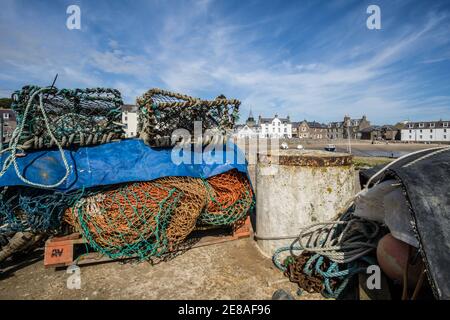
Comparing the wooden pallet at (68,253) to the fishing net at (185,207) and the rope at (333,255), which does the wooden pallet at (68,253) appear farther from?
the rope at (333,255)

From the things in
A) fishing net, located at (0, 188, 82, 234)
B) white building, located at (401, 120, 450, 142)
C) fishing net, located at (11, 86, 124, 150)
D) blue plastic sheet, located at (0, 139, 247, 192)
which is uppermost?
white building, located at (401, 120, 450, 142)

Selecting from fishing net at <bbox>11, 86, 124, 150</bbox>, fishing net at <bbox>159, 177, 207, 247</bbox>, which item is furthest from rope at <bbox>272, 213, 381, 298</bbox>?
fishing net at <bbox>11, 86, 124, 150</bbox>

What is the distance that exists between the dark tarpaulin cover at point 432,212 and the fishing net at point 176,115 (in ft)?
8.26

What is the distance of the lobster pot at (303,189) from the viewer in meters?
2.99

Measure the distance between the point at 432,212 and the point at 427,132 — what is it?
91105 millimetres

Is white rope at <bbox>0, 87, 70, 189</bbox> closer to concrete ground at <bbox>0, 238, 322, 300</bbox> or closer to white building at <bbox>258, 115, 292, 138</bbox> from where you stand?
concrete ground at <bbox>0, 238, 322, 300</bbox>

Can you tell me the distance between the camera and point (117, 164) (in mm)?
3252

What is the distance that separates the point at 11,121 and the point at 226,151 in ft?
187

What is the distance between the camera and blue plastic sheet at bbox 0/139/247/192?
2986 millimetres

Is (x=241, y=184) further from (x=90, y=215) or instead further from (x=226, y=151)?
(x=90, y=215)

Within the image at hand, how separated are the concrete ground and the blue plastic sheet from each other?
45.2 inches
